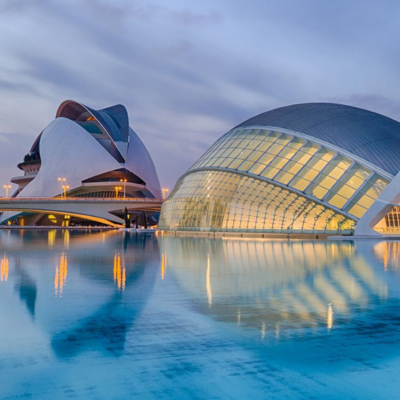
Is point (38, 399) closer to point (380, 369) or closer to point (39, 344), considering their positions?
point (39, 344)

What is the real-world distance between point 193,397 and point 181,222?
136 feet

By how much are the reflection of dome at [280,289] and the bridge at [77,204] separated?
61116mm

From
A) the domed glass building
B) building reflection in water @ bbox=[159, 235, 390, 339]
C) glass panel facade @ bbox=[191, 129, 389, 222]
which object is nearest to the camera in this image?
building reflection in water @ bbox=[159, 235, 390, 339]

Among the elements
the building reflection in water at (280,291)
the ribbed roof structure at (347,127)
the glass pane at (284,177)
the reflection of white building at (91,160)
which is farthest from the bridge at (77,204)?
the building reflection in water at (280,291)

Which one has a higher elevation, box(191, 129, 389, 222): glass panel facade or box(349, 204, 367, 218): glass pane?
box(191, 129, 389, 222): glass panel facade

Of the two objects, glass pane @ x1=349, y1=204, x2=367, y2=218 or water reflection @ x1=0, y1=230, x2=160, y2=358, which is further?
glass pane @ x1=349, y1=204, x2=367, y2=218

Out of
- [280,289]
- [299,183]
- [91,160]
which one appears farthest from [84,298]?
[91,160]

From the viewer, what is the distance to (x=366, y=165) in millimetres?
35656

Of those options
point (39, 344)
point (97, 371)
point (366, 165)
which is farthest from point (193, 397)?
point (366, 165)

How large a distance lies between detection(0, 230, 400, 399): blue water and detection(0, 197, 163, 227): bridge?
64802mm

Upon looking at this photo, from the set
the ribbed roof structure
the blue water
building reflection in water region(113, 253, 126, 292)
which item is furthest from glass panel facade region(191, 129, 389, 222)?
the blue water

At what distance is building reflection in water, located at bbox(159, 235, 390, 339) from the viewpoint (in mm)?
7090

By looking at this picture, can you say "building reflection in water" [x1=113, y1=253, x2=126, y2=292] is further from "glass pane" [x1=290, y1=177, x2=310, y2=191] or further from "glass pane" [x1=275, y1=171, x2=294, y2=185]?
"glass pane" [x1=275, y1=171, x2=294, y2=185]

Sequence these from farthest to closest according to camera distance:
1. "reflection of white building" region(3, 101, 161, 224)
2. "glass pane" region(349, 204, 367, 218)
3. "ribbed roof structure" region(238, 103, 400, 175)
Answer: "reflection of white building" region(3, 101, 161, 224)
"ribbed roof structure" region(238, 103, 400, 175)
"glass pane" region(349, 204, 367, 218)
